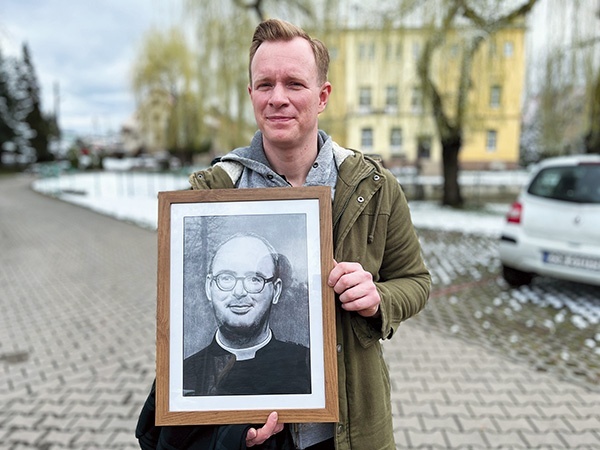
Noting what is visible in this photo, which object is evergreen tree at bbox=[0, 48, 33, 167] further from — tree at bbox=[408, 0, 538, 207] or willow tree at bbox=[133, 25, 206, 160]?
tree at bbox=[408, 0, 538, 207]

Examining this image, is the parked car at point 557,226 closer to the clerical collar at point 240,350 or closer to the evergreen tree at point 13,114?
the clerical collar at point 240,350

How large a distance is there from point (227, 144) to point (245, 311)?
13428mm

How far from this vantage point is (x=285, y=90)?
128 centimetres

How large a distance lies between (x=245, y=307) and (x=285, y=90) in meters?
0.60

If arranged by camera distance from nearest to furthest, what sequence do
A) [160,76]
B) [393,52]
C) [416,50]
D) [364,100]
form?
1. [393,52]
2. [416,50]
3. [160,76]
4. [364,100]

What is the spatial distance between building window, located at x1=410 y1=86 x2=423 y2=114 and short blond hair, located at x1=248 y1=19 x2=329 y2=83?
1233 cm

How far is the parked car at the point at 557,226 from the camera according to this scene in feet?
17.8

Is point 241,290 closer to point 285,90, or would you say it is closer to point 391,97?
point 285,90

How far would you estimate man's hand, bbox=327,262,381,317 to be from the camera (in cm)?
121

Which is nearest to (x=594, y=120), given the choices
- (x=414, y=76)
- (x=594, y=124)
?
(x=594, y=124)

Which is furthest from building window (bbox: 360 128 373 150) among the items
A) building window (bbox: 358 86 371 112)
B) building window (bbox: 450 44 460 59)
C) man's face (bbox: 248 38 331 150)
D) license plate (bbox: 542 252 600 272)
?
man's face (bbox: 248 38 331 150)

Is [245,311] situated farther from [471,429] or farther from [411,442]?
[471,429]

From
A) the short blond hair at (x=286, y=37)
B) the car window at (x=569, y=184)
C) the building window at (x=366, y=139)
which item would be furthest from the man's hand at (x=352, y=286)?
the building window at (x=366, y=139)

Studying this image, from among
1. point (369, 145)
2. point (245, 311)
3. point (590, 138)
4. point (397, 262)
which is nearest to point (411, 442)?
point (397, 262)
